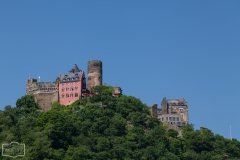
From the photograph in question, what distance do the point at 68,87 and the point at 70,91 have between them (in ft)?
2.66

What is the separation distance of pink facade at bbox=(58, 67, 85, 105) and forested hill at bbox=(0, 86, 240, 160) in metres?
2.31

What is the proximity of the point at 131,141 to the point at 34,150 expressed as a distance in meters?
21.0

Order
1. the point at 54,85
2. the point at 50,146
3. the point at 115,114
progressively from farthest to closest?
the point at 54,85, the point at 115,114, the point at 50,146

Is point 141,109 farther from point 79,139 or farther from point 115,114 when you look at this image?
point 79,139

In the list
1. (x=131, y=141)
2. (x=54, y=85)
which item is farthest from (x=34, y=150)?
(x=54, y=85)

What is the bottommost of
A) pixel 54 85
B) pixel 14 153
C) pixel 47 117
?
pixel 14 153

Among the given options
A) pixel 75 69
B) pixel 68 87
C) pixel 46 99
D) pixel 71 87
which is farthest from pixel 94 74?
pixel 46 99

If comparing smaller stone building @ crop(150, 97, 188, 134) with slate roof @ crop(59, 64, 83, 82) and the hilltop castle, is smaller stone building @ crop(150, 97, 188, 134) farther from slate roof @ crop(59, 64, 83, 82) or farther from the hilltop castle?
slate roof @ crop(59, 64, 83, 82)

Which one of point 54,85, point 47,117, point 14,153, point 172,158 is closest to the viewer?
point 14,153

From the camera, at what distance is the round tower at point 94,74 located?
106m

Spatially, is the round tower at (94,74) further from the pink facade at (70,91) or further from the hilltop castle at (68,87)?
the pink facade at (70,91)

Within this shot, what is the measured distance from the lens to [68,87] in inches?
4102

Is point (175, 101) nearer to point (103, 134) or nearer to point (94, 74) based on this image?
point (94, 74)

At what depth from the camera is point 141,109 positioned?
101 meters
